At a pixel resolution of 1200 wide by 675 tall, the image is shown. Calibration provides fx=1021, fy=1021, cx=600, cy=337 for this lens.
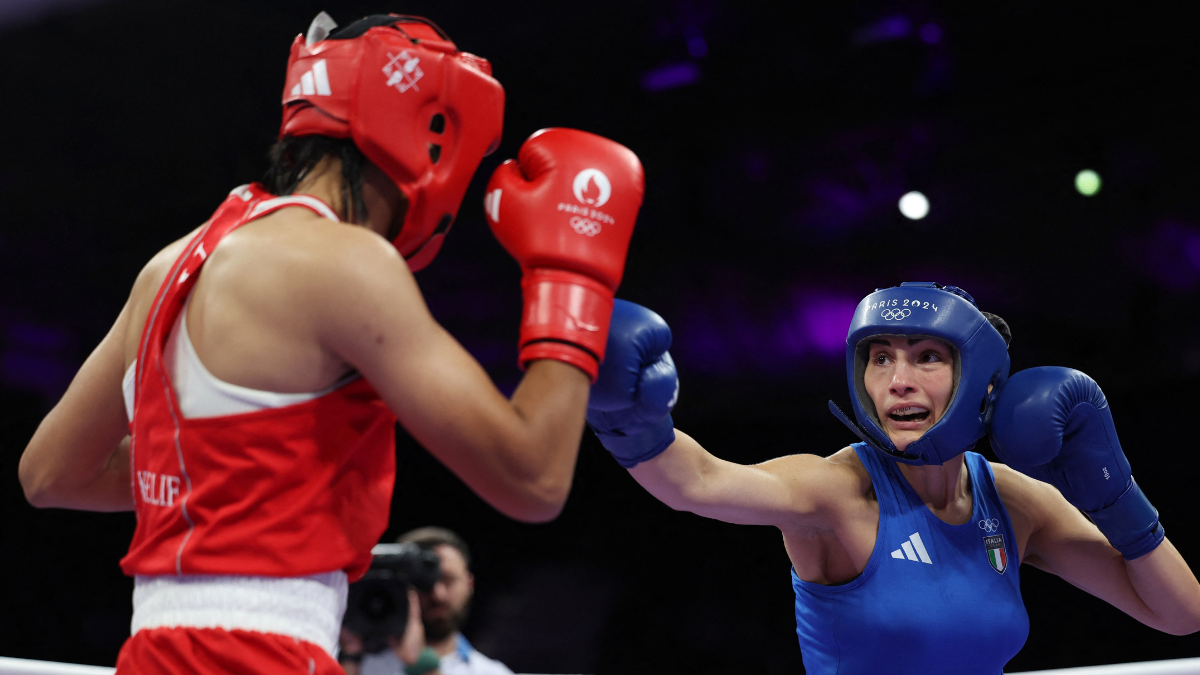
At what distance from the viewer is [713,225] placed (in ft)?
18.5

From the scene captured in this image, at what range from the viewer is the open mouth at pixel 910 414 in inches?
79.8

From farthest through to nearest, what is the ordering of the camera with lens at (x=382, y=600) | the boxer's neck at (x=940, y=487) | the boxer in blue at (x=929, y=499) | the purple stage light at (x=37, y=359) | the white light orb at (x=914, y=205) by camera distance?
the purple stage light at (x=37, y=359) < the white light orb at (x=914, y=205) < the camera with lens at (x=382, y=600) < the boxer's neck at (x=940, y=487) < the boxer in blue at (x=929, y=499)

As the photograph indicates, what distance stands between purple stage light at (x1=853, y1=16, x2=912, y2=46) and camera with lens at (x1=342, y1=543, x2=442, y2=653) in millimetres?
3304

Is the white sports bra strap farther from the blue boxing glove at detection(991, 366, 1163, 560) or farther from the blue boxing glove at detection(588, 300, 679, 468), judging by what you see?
the blue boxing glove at detection(991, 366, 1163, 560)

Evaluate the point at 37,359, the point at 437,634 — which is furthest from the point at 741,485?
the point at 37,359

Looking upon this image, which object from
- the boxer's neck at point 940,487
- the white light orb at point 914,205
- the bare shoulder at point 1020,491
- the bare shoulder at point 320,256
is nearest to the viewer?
the bare shoulder at point 320,256

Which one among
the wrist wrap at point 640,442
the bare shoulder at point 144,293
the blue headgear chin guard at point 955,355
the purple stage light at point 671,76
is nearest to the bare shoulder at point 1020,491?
the blue headgear chin guard at point 955,355

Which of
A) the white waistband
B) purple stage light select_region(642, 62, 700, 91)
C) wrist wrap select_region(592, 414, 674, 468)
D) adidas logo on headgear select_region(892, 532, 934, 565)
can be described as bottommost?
the white waistband

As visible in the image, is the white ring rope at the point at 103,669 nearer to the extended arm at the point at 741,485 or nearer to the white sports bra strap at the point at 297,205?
the extended arm at the point at 741,485

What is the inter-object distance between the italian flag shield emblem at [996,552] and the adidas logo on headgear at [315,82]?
1.57m

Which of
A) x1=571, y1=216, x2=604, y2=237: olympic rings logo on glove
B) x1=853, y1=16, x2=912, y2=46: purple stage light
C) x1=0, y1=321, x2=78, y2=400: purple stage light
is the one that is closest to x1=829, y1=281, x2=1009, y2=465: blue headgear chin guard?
x1=571, y1=216, x2=604, y2=237: olympic rings logo on glove

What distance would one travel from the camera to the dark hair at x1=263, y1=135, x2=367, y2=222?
1262 millimetres

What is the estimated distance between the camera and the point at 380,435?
1.24 metres

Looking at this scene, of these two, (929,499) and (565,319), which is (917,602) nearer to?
(929,499)
